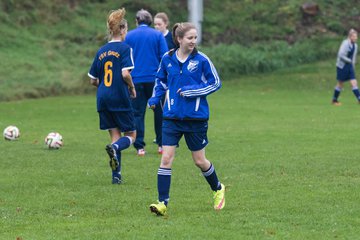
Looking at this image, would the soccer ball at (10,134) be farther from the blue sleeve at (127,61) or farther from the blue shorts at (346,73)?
the blue shorts at (346,73)

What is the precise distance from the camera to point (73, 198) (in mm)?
9453

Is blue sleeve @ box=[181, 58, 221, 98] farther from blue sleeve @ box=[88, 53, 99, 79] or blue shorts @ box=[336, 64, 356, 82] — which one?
blue shorts @ box=[336, 64, 356, 82]

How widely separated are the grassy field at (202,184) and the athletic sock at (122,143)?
47cm

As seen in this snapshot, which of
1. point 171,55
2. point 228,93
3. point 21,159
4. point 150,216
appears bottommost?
point 228,93

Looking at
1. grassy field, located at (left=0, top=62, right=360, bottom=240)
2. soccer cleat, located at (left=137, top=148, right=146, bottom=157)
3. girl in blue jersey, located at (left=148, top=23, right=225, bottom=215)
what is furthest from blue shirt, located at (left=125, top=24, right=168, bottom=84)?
girl in blue jersey, located at (left=148, top=23, right=225, bottom=215)

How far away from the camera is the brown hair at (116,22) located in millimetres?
10172

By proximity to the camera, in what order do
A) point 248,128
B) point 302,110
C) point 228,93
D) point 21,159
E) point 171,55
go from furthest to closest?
point 228,93
point 302,110
point 248,128
point 21,159
point 171,55

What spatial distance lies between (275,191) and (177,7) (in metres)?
25.6

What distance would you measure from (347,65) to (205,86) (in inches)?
603

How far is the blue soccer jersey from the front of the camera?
1032 cm

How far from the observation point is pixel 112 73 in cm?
1035

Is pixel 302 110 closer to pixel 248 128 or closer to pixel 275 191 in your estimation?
pixel 248 128

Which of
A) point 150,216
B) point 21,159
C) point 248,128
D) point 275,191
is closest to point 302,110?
point 248,128

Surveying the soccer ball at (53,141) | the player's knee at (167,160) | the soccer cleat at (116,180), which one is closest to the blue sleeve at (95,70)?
the soccer cleat at (116,180)
